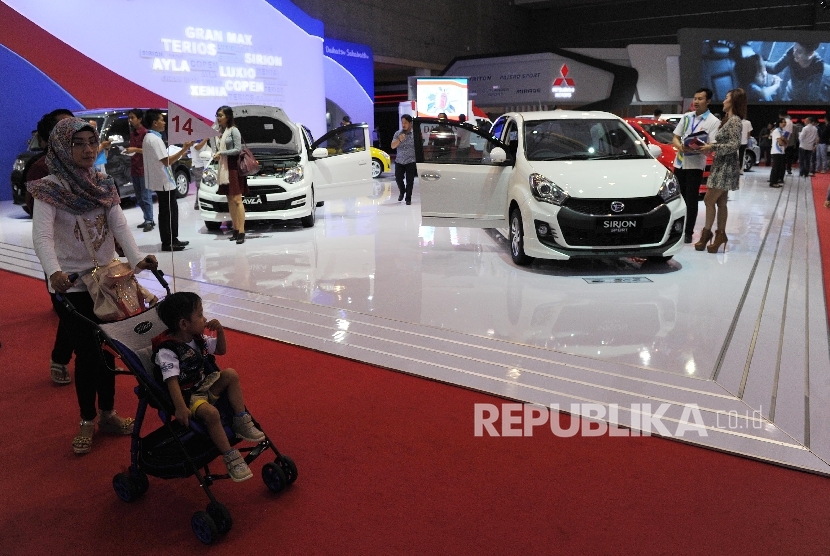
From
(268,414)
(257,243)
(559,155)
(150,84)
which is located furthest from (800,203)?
(150,84)

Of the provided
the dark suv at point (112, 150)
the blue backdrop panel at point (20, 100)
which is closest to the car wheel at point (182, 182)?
the dark suv at point (112, 150)

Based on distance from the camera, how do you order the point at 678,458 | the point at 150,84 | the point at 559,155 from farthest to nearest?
1. the point at 150,84
2. the point at 559,155
3. the point at 678,458

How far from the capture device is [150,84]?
13.0 metres

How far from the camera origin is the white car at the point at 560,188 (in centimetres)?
595

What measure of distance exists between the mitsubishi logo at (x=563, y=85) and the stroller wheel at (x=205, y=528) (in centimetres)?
2381

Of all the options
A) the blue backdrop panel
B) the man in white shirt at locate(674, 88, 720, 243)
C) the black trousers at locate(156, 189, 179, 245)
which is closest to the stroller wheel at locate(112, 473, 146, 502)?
the black trousers at locate(156, 189, 179, 245)

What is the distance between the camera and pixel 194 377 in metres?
2.71

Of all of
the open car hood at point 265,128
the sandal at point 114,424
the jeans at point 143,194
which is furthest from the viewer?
the open car hood at point 265,128

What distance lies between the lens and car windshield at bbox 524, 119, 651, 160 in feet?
21.7

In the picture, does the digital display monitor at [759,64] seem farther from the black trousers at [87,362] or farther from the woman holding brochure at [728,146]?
the black trousers at [87,362]

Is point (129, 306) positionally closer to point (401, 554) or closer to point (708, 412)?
point (401, 554)

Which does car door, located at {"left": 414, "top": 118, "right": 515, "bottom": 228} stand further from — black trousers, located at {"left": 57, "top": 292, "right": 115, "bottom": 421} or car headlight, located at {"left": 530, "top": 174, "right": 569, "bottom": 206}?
black trousers, located at {"left": 57, "top": 292, "right": 115, "bottom": 421}

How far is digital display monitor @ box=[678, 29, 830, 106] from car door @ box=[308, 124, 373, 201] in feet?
54.0

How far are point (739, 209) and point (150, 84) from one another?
10685 mm
